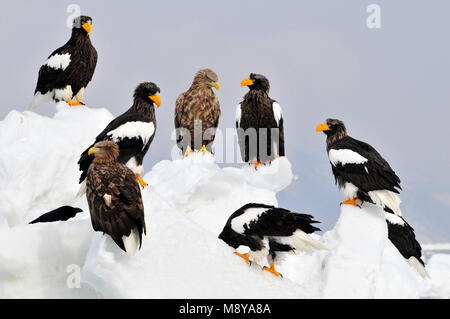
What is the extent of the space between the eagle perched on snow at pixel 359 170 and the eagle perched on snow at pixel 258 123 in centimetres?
207

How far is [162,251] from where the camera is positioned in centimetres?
→ 538

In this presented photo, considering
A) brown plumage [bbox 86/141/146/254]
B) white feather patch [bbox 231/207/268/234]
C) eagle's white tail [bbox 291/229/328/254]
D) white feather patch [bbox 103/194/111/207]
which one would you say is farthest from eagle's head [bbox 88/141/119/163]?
eagle's white tail [bbox 291/229/328/254]

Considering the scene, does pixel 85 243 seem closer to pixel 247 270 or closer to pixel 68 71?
pixel 247 270

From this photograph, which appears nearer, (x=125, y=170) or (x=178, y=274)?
(x=178, y=274)

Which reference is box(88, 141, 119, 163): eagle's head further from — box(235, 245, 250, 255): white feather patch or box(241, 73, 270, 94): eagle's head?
box(241, 73, 270, 94): eagle's head

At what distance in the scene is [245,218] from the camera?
245 inches

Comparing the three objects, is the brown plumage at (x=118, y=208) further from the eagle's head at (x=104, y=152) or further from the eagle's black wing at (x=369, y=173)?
the eagle's black wing at (x=369, y=173)

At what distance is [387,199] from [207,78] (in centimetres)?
474

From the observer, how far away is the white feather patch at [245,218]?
616 cm

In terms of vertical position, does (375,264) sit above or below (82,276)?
below

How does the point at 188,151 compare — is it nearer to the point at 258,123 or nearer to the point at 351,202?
the point at 258,123

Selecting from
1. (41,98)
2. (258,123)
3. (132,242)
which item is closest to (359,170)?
(258,123)

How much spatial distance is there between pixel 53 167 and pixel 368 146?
6798mm
